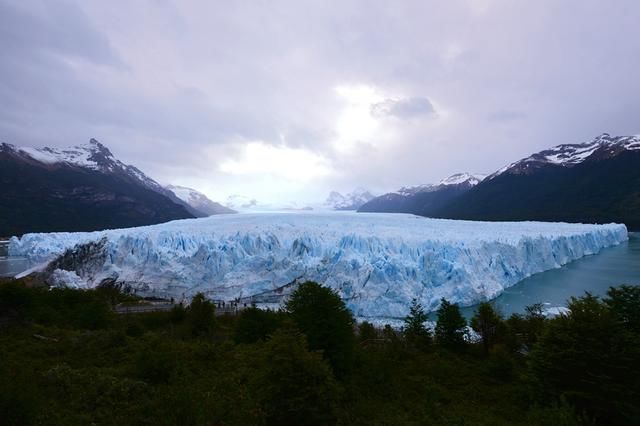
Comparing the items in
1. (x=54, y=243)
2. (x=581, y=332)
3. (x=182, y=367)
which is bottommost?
(x=182, y=367)

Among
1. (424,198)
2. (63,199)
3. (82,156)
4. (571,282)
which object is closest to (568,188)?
(424,198)

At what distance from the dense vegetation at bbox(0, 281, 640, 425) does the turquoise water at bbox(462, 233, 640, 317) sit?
10.4 metres

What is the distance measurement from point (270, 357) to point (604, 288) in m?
28.3

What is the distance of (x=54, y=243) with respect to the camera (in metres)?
36.3

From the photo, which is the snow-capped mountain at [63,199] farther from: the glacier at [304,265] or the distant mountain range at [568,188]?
the distant mountain range at [568,188]

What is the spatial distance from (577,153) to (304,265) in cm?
12068

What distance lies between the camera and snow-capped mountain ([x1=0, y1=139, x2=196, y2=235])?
7969 centimetres

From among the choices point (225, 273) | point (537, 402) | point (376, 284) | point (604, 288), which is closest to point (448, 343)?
point (537, 402)

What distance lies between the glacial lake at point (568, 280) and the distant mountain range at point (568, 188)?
38.2 metres

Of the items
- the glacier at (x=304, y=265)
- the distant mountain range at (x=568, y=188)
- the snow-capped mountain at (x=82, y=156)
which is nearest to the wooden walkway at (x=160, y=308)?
the glacier at (x=304, y=265)

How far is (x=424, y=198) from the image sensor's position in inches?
6014

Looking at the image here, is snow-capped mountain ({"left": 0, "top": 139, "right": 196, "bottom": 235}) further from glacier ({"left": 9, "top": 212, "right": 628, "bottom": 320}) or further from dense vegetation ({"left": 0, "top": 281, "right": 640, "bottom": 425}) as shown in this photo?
dense vegetation ({"left": 0, "top": 281, "right": 640, "bottom": 425})

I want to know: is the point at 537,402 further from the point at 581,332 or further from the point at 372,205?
the point at 372,205

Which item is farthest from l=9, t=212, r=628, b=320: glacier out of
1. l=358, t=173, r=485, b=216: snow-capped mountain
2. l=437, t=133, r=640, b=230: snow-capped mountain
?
l=358, t=173, r=485, b=216: snow-capped mountain
